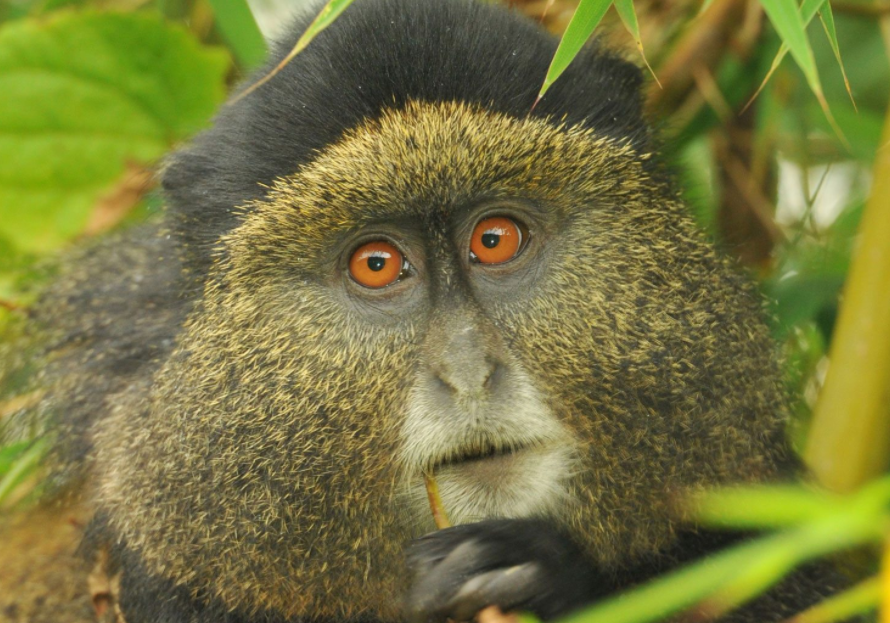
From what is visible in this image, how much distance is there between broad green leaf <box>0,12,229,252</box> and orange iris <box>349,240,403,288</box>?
186 centimetres

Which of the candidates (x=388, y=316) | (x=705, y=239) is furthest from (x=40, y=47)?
(x=705, y=239)

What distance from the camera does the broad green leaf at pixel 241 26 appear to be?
3512 mm

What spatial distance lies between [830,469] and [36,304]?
2.47 m

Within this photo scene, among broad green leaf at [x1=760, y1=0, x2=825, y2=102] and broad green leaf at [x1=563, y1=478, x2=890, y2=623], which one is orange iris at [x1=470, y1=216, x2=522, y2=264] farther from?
broad green leaf at [x1=563, y1=478, x2=890, y2=623]

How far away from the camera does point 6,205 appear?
4062 mm

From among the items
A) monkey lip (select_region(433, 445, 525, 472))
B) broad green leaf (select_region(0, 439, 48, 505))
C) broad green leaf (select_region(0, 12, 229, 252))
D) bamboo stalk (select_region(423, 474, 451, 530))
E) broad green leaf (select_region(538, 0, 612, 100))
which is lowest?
bamboo stalk (select_region(423, 474, 451, 530))

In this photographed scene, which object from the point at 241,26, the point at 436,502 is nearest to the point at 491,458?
the point at 436,502

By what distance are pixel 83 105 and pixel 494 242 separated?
224 centimetres

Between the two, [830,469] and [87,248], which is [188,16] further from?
[830,469]

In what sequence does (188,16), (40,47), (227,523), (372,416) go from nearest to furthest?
(372,416)
(227,523)
(40,47)
(188,16)

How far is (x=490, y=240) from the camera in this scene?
248 cm

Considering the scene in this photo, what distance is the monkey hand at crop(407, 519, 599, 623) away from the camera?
2.27 m

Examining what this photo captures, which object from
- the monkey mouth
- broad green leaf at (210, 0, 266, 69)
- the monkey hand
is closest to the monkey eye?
the monkey mouth

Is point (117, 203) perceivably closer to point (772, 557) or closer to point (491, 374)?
point (491, 374)
